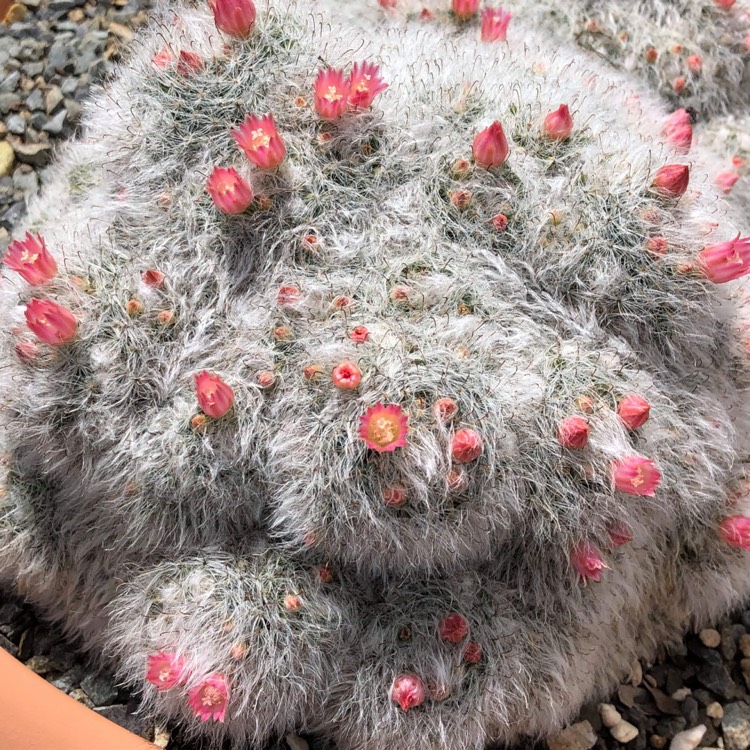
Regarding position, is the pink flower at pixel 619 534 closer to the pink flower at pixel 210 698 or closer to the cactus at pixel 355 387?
the cactus at pixel 355 387

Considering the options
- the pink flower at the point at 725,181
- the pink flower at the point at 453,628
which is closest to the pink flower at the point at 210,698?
the pink flower at the point at 453,628

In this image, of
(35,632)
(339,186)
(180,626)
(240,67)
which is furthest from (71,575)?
(240,67)

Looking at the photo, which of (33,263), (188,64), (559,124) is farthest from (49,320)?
(559,124)

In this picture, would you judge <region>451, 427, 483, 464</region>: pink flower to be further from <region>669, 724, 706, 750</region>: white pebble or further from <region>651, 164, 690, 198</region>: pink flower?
<region>669, 724, 706, 750</region>: white pebble

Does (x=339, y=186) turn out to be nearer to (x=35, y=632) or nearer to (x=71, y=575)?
(x=71, y=575)

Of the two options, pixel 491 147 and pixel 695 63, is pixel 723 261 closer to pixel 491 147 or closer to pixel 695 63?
pixel 491 147

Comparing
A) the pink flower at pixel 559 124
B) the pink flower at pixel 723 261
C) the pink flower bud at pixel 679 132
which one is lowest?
the pink flower at pixel 723 261

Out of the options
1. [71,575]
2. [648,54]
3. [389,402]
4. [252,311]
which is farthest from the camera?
[648,54]
